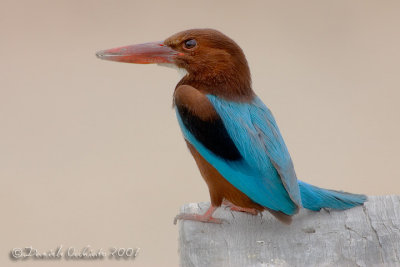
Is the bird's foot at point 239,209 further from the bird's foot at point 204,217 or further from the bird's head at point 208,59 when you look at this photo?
the bird's head at point 208,59

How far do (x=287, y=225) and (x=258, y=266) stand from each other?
1.37ft

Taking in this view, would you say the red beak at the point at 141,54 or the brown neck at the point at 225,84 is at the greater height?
the red beak at the point at 141,54

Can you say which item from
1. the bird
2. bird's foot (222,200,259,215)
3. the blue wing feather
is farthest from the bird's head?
bird's foot (222,200,259,215)

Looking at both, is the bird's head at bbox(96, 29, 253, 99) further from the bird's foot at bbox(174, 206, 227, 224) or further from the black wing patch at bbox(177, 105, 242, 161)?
the bird's foot at bbox(174, 206, 227, 224)

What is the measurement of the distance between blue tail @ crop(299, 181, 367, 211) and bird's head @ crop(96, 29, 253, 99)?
0.55 meters

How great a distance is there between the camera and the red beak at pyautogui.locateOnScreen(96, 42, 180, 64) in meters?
3.14

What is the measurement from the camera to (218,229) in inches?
110

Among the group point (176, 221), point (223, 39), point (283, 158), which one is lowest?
point (176, 221)

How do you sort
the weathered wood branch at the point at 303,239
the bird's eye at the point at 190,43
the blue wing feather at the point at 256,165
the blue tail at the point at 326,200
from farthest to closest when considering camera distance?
the bird's eye at the point at 190,43 < the blue tail at the point at 326,200 < the blue wing feather at the point at 256,165 < the weathered wood branch at the point at 303,239

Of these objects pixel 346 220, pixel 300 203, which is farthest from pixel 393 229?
pixel 300 203

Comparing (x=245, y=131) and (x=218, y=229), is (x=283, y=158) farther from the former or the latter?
(x=218, y=229)

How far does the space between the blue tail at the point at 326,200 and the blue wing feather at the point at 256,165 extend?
134 millimetres

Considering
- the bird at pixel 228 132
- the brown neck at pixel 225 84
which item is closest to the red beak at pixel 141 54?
the bird at pixel 228 132

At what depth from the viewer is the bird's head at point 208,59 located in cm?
302
